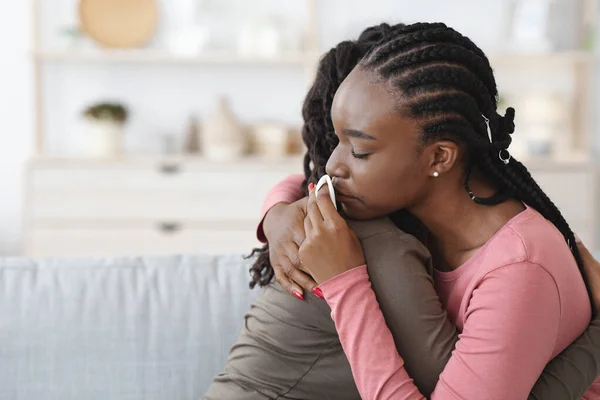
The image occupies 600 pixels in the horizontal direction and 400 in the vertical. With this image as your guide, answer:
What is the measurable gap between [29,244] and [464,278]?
3.22m

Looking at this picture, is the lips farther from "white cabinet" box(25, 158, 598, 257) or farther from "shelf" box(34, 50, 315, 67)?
"shelf" box(34, 50, 315, 67)

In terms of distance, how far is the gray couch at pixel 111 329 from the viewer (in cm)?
155

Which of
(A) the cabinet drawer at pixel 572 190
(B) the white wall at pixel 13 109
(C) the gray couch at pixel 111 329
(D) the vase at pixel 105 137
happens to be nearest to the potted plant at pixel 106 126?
(D) the vase at pixel 105 137

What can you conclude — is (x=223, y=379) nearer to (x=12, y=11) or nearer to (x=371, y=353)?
(x=371, y=353)

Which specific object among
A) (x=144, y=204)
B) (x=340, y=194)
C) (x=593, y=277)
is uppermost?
(x=340, y=194)

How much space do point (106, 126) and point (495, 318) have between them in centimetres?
334

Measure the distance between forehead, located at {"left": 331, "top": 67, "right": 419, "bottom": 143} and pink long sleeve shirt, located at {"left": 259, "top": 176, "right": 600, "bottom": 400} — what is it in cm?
19

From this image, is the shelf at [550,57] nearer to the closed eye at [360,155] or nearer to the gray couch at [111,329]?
the gray couch at [111,329]

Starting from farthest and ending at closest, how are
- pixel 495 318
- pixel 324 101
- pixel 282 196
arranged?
1. pixel 282 196
2. pixel 324 101
3. pixel 495 318

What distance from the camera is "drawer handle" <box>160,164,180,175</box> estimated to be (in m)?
3.96

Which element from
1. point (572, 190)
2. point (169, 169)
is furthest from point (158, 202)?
point (572, 190)

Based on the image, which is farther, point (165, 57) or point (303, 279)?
point (165, 57)

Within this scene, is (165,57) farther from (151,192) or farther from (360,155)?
(360,155)

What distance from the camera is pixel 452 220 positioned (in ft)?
3.81
